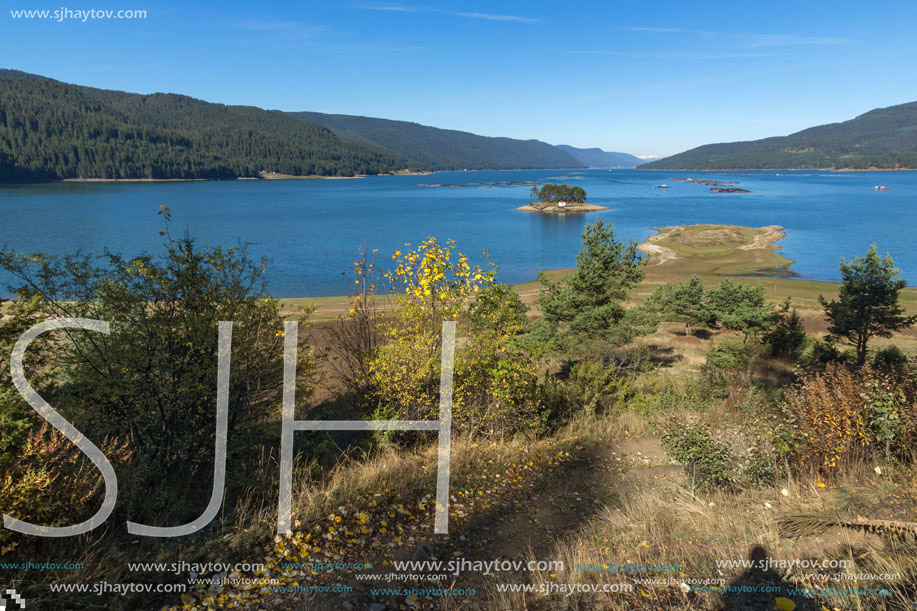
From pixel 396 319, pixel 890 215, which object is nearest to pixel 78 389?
pixel 396 319

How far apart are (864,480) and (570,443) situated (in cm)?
466

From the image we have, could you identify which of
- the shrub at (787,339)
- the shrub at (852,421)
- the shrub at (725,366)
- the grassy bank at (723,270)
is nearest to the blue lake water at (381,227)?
the grassy bank at (723,270)

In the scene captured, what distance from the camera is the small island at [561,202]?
412 feet

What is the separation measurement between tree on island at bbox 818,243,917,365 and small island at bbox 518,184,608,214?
10574 centimetres

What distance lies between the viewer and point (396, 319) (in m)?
8.11

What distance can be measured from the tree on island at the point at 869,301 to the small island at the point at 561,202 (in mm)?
105739

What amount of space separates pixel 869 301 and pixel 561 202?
116 meters

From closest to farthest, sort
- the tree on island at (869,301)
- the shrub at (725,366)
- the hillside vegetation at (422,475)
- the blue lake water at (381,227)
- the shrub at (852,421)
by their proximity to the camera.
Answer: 1. the hillside vegetation at (422,475)
2. the shrub at (852,421)
3. the shrub at (725,366)
4. the tree on island at (869,301)
5. the blue lake water at (381,227)

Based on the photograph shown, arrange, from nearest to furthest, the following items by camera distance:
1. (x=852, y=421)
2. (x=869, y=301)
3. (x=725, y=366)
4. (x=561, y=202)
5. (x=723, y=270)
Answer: (x=852, y=421) < (x=725, y=366) < (x=869, y=301) < (x=723, y=270) < (x=561, y=202)

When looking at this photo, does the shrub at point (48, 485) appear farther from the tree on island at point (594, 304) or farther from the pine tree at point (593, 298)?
the pine tree at point (593, 298)

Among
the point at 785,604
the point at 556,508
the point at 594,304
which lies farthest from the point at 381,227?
the point at 785,604

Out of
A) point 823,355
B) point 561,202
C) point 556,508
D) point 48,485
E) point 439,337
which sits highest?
point 561,202

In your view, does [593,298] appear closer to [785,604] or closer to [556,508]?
[556,508]

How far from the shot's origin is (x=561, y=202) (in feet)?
426
